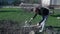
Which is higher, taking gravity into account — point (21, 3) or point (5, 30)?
point (5, 30)

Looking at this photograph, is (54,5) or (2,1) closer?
(54,5)

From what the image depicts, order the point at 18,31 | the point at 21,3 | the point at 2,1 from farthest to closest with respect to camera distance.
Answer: the point at 2,1, the point at 21,3, the point at 18,31

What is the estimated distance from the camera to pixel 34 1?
2109cm

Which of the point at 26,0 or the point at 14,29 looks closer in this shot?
the point at 14,29

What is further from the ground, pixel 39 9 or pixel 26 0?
pixel 39 9

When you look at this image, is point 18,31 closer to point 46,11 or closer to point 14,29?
point 14,29

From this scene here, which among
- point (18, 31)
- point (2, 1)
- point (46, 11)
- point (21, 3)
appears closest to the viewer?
point (18, 31)

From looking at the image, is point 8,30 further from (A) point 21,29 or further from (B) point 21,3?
(B) point 21,3

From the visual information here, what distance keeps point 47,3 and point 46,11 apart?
12755mm

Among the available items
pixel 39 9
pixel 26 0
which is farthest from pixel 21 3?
pixel 39 9

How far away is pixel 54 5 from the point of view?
66.2 feet

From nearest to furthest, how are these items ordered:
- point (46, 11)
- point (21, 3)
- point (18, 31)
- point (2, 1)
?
point (18, 31), point (46, 11), point (21, 3), point (2, 1)

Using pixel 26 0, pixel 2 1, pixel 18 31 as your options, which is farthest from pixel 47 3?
pixel 18 31

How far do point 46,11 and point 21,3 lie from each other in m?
12.3
